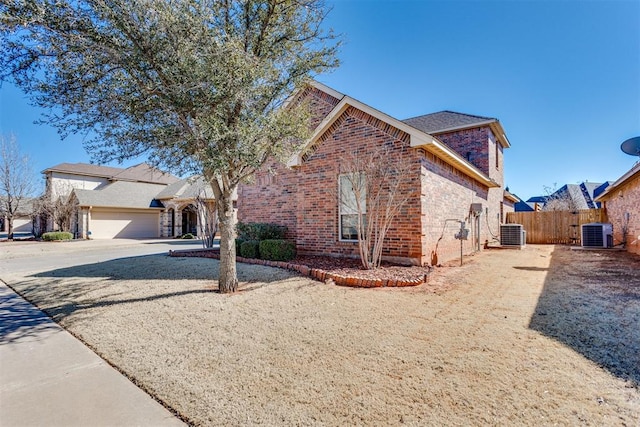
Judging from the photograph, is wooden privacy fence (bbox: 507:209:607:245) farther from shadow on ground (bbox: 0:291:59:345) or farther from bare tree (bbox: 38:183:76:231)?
bare tree (bbox: 38:183:76:231)

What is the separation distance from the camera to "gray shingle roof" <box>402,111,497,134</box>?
1538 cm

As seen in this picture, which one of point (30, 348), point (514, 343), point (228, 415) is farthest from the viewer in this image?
point (30, 348)

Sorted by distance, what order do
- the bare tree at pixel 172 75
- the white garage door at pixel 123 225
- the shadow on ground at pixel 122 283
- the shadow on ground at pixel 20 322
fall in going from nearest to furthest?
the shadow on ground at pixel 20 322 → the bare tree at pixel 172 75 → the shadow on ground at pixel 122 283 → the white garage door at pixel 123 225

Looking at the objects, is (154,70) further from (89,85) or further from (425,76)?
(425,76)

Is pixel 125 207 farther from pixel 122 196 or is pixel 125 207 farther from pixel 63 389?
pixel 63 389

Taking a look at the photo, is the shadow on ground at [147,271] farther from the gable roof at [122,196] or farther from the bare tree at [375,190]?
the gable roof at [122,196]

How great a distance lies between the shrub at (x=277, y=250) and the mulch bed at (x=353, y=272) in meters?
0.27

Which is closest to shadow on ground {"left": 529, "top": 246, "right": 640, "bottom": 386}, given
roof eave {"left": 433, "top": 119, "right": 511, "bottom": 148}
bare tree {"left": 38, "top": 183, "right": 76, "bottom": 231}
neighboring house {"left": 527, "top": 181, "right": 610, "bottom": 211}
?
roof eave {"left": 433, "top": 119, "right": 511, "bottom": 148}

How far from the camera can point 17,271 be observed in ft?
29.9

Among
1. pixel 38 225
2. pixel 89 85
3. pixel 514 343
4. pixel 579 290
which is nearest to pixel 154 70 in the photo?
pixel 89 85

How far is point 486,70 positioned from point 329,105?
5685mm

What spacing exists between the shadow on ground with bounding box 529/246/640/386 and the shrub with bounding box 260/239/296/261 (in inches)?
235

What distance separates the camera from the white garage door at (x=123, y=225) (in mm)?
23750

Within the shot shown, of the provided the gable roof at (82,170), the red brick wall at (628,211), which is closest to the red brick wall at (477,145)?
the red brick wall at (628,211)
